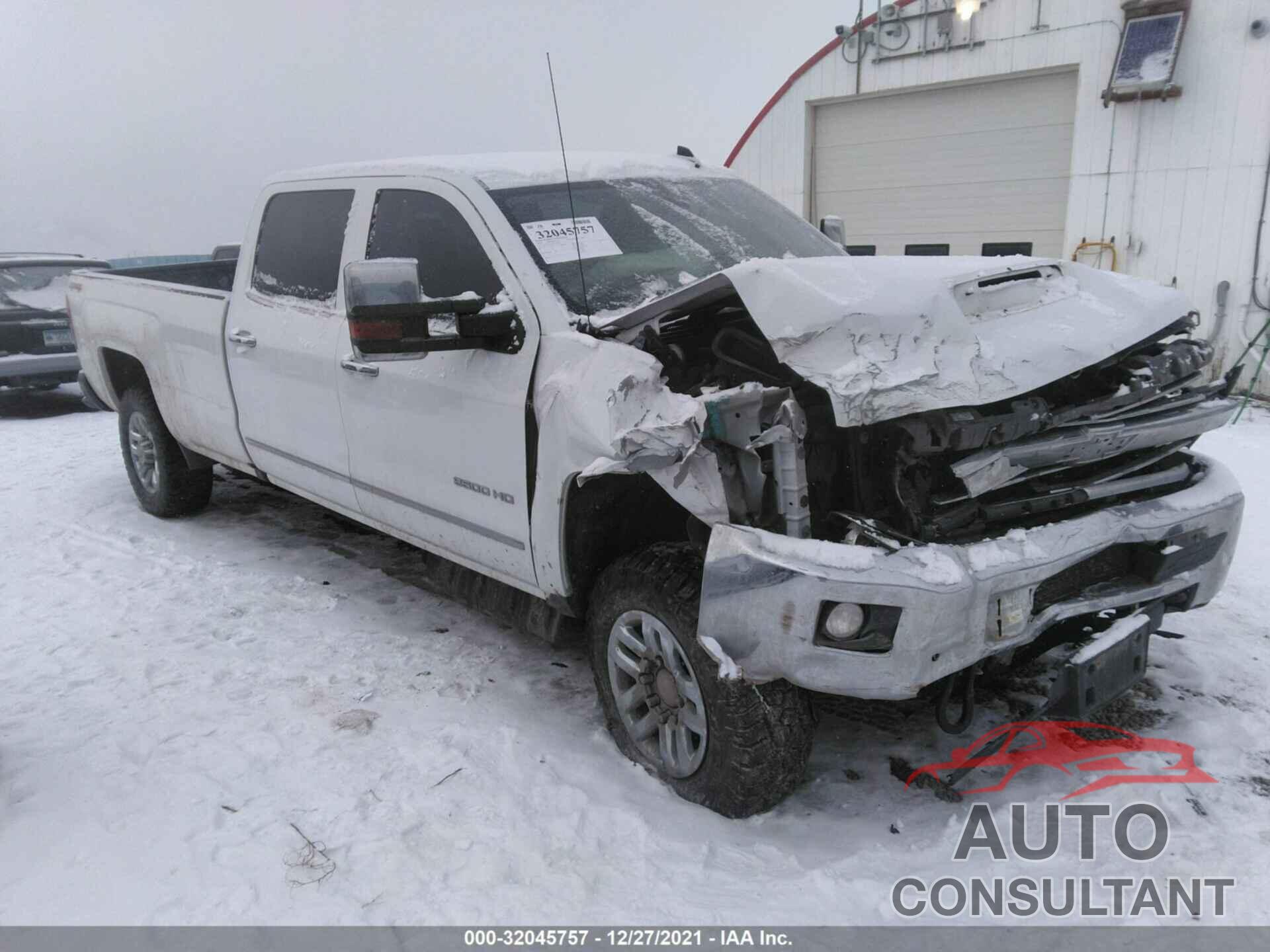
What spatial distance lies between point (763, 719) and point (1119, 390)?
1484 millimetres

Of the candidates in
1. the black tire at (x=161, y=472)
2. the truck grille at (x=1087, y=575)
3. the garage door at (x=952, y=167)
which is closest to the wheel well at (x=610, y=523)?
the truck grille at (x=1087, y=575)

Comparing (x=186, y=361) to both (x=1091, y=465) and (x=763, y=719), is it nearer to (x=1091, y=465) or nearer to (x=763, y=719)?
(x=763, y=719)

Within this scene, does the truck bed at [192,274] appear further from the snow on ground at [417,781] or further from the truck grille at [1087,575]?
the truck grille at [1087,575]

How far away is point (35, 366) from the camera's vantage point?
9180 millimetres

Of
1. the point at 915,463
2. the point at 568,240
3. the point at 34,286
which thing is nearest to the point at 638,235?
the point at 568,240

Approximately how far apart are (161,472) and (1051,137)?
9217 millimetres

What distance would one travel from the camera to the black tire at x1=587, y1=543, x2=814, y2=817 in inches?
106

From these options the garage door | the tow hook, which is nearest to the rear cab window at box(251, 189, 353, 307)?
the tow hook

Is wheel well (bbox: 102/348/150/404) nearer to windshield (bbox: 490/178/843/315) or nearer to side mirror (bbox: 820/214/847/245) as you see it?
windshield (bbox: 490/178/843/315)

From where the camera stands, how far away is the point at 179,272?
6430 millimetres

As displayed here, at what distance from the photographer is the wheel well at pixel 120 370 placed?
19.7 feet

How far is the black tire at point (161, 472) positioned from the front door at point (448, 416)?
7.85 feet

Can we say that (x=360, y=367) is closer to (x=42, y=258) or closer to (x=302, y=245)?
(x=302, y=245)
